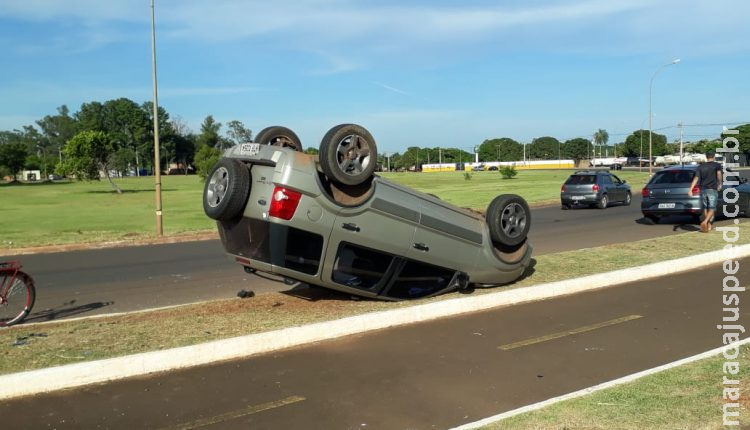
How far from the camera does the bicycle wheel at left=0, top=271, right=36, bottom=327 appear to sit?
764 centimetres

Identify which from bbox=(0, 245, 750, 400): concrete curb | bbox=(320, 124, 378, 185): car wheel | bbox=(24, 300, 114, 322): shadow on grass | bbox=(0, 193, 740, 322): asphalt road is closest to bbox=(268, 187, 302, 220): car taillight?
bbox=(320, 124, 378, 185): car wheel

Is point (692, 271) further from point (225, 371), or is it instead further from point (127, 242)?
point (127, 242)

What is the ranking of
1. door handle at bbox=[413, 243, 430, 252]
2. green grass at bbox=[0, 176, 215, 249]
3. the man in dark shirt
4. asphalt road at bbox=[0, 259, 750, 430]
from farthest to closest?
green grass at bbox=[0, 176, 215, 249]
the man in dark shirt
door handle at bbox=[413, 243, 430, 252]
asphalt road at bbox=[0, 259, 750, 430]

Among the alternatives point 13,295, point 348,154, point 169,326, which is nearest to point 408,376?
point 348,154

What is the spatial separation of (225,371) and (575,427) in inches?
125

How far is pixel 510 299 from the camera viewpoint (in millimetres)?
8711

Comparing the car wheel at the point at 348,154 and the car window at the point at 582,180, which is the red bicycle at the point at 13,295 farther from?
the car window at the point at 582,180

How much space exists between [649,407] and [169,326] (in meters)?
4.87

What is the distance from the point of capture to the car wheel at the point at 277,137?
8.29 metres

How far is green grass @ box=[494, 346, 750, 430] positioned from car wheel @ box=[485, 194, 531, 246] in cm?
368

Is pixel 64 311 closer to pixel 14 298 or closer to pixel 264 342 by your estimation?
pixel 14 298

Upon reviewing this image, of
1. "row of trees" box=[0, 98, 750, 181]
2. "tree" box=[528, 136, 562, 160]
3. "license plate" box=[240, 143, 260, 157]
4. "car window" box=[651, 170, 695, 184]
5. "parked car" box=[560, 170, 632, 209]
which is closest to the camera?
"license plate" box=[240, 143, 260, 157]

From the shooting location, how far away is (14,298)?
7738 mm

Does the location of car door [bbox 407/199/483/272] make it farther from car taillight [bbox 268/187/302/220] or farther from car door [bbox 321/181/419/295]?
car taillight [bbox 268/187/302/220]
